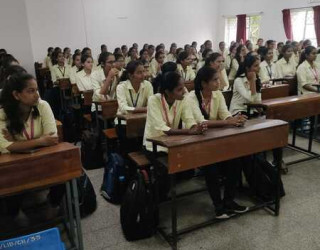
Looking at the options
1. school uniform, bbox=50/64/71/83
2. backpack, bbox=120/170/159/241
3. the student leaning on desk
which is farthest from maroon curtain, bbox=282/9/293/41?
the student leaning on desk

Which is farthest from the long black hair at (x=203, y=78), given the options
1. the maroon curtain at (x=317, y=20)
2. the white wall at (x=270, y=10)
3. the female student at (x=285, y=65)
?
the white wall at (x=270, y=10)

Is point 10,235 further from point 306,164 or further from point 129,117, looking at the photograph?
point 306,164

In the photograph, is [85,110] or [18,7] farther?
[18,7]

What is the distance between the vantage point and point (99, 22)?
10.4 m

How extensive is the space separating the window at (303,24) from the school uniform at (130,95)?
8.00 meters

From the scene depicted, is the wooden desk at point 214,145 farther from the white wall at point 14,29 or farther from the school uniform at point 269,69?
the white wall at point 14,29

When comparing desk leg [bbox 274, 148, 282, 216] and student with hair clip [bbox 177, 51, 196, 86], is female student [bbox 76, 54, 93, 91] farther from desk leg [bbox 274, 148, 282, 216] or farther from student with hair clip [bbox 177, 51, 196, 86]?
desk leg [bbox 274, 148, 282, 216]

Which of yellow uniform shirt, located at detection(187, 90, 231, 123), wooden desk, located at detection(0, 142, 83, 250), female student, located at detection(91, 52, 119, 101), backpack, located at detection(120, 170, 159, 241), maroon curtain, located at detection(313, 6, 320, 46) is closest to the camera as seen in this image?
wooden desk, located at detection(0, 142, 83, 250)

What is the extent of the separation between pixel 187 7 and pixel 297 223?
10886 mm

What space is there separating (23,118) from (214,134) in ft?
4.25

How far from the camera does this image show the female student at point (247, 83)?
3.20 m

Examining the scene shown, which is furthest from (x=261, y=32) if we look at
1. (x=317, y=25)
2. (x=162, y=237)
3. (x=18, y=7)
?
(x=162, y=237)

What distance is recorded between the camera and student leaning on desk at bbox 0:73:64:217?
187cm

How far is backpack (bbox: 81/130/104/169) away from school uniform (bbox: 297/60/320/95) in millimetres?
2927
